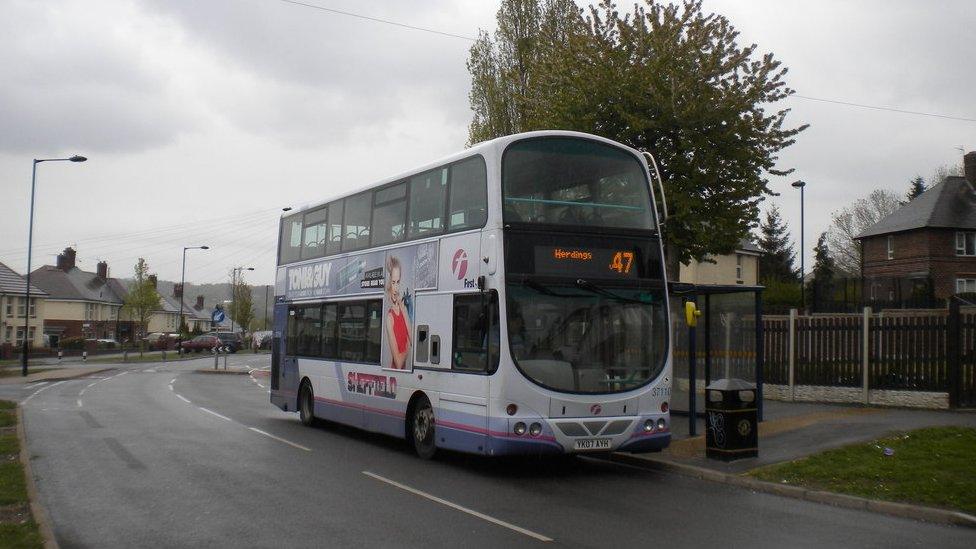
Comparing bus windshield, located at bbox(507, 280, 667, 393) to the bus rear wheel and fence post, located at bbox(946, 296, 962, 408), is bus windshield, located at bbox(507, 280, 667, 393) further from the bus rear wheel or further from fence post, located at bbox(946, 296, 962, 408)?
fence post, located at bbox(946, 296, 962, 408)

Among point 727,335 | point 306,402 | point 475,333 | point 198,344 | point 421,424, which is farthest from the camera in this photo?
point 198,344

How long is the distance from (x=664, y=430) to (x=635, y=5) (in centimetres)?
1112

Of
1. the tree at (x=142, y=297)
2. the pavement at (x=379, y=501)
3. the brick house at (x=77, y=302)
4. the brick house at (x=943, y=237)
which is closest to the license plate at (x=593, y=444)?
the pavement at (x=379, y=501)

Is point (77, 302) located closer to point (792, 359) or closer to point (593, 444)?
point (792, 359)

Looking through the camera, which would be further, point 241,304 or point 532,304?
point 241,304

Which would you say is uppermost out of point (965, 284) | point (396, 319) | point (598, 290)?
point (965, 284)

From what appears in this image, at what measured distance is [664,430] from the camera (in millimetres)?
12203

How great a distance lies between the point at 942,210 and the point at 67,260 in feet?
274

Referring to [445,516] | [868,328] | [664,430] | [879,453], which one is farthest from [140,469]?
[868,328]

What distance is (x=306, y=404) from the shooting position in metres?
18.8

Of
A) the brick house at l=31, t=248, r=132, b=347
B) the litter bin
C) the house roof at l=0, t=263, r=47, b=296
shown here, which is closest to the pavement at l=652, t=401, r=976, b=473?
the litter bin

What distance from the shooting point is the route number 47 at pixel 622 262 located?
1217 cm

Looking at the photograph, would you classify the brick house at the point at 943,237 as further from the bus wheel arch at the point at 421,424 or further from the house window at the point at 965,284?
the bus wheel arch at the point at 421,424

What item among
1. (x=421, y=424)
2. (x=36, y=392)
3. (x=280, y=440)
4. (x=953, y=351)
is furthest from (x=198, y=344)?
(x=953, y=351)
